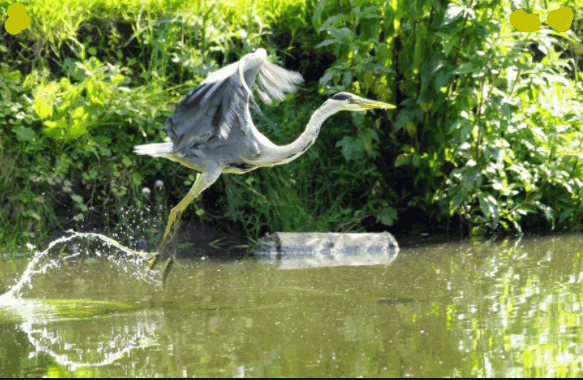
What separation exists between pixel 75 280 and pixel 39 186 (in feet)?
4.29

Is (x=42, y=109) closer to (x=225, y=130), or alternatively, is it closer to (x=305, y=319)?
(x=225, y=130)

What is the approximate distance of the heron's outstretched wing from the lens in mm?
4270

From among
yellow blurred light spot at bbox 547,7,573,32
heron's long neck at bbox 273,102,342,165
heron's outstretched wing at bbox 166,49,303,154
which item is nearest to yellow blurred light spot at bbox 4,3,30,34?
heron's outstretched wing at bbox 166,49,303,154

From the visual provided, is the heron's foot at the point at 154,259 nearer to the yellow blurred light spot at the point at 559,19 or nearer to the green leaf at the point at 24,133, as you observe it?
the green leaf at the point at 24,133

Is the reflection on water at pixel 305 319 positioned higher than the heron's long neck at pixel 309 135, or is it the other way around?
the heron's long neck at pixel 309 135

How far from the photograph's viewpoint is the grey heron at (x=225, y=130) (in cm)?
435

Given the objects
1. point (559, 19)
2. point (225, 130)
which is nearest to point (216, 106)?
point (225, 130)

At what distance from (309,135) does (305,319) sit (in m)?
1.25

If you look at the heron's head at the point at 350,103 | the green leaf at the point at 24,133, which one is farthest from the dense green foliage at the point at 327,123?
the heron's head at the point at 350,103

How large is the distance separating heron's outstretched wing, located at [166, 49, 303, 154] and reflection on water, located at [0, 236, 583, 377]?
89 centimetres

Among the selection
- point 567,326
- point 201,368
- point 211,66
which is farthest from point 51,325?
point 211,66

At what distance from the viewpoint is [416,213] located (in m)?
Answer: 6.79

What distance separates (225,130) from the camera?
14.4ft

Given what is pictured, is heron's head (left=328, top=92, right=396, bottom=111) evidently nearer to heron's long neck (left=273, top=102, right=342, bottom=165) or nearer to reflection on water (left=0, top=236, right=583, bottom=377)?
heron's long neck (left=273, top=102, right=342, bottom=165)
